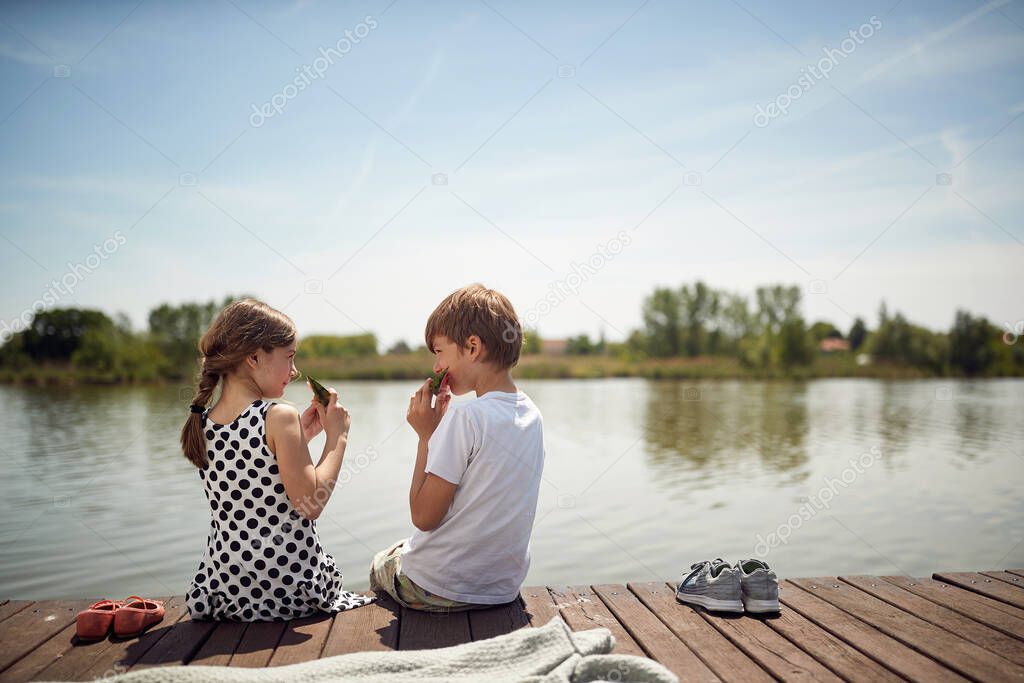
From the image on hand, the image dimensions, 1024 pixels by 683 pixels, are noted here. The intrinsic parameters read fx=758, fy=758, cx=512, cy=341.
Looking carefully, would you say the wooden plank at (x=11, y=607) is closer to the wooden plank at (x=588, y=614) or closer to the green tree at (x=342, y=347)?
the wooden plank at (x=588, y=614)

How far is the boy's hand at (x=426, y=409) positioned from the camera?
298 centimetres

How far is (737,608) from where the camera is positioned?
10.6ft

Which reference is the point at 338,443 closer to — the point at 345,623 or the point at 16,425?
the point at 345,623

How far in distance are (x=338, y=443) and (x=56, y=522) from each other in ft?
21.5

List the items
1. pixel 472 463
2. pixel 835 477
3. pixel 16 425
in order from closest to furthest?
pixel 472 463, pixel 835 477, pixel 16 425

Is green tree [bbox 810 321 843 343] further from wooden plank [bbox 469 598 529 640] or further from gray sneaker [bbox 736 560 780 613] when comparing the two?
wooden plank [bbox 469 598 529 640]

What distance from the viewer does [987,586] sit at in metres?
3.66

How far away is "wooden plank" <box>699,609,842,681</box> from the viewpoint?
2.62m

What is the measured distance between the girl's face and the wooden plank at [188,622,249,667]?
0.93 metres

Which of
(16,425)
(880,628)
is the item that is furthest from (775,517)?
(16,425)

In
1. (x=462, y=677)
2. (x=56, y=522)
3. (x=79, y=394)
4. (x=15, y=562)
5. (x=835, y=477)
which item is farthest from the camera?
(x=79, y=394)
